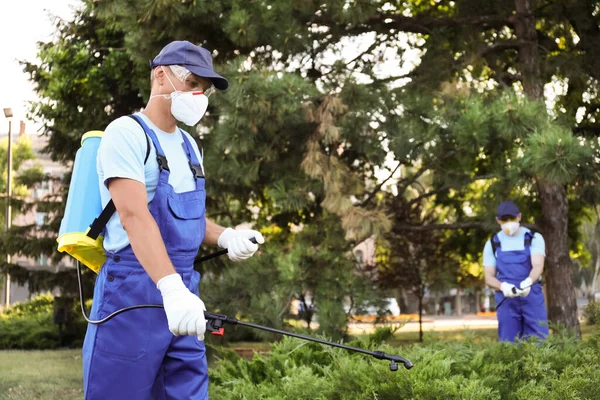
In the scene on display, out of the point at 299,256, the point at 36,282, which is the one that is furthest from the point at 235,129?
the point at 36,282

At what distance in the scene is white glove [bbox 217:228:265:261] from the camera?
130 inches

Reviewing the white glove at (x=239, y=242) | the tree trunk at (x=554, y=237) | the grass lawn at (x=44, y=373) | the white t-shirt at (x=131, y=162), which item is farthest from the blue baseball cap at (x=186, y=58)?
the tree trunk at (x=554, y=237)

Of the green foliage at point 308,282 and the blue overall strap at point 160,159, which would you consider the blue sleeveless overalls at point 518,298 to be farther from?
the blue overall strap at point 160,159

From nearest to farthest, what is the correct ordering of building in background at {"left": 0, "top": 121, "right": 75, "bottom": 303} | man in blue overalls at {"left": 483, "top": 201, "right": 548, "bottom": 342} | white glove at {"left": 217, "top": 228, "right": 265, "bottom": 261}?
white glove at {"left": 217, "top": 228, "right": 265, "bottom": 261} → man in blue overalls at {"left": 483, "top": 201, "right": 548, "bottom": 342} → building in background at {"left": 0, "top": 121, "right": 75, "bottom": 303}

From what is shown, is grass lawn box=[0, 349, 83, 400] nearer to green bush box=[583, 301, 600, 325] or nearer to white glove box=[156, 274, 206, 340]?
green bush box=[583, 301, 600, 325]

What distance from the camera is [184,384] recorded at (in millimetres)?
2965

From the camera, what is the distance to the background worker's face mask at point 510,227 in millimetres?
8039

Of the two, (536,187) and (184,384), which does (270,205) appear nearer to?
(536,187)

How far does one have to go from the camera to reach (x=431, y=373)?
14.2ft

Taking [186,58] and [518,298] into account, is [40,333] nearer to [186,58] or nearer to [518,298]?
[518,298]

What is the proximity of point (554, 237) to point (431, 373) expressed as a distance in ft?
22.7

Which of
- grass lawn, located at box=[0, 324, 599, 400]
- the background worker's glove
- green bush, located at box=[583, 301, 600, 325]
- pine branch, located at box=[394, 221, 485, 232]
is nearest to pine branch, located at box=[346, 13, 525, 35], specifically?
pine branch, located at box=[394, 221, 485, 232]

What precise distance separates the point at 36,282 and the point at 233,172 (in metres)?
8.27

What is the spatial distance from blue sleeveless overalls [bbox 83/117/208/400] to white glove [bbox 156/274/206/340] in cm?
18
